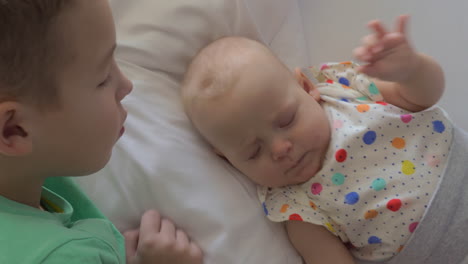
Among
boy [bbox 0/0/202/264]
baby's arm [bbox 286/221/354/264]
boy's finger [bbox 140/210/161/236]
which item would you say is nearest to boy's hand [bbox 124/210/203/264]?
boy's finger [bbox 140/210/161/236]

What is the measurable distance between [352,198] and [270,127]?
234 millimetres

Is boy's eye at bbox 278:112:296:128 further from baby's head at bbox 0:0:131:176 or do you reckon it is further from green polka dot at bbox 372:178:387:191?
baby's head at bbox 0:0:131:176

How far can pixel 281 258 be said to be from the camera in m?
1.00

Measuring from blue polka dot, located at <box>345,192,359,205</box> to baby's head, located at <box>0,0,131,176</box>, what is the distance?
0.52 meters

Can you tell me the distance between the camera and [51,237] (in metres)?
0.65

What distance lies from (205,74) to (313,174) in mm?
332

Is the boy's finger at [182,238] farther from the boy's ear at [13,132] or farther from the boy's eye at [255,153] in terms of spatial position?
the boy's ear at [13,132]

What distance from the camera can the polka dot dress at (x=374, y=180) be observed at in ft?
3.12

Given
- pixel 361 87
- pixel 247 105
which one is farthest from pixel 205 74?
pixel 361 87

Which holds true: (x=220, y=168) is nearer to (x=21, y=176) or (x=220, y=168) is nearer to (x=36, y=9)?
(x=21, y=176)

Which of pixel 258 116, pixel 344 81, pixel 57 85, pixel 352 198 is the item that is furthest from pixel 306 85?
pixel 57 85

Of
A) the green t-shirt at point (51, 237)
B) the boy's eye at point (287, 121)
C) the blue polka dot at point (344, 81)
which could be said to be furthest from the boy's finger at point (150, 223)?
the blue polka dot at point (344, 81)

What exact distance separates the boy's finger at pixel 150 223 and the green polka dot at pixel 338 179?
1.31ft

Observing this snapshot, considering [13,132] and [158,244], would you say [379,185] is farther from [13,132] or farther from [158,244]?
[13,132]
